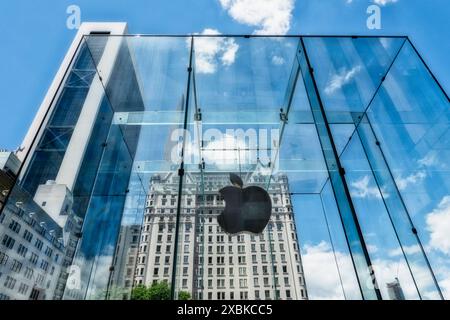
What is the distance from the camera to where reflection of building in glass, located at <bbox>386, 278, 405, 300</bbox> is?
166cm

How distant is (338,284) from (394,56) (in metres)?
2.10

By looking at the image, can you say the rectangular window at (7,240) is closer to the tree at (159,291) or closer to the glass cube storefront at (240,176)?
the glass cube storefront at (240,176)

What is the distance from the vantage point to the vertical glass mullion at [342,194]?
161 cm

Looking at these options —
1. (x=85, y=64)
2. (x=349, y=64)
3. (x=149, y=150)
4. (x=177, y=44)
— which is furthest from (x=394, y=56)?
(x=85, y=64)

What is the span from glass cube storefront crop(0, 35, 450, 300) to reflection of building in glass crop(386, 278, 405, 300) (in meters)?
0.02

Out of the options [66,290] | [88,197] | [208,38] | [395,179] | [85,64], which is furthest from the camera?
[208,38]

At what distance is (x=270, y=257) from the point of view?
86.0 inches

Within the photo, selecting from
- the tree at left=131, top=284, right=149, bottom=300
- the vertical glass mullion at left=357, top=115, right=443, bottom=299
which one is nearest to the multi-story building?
the tree at left=131, top=284, right=149, bottom=300

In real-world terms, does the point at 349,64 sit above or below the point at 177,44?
below

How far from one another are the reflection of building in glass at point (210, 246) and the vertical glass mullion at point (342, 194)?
0.41m

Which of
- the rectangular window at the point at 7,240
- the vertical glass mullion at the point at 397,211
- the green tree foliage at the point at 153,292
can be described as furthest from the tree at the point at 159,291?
the vertical glass mullion at the point at 397,211

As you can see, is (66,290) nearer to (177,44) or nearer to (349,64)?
(177,44)

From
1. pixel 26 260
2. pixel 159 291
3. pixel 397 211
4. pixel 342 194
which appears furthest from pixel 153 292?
pixel 397 211

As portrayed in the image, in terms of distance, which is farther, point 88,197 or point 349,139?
point 349,139
